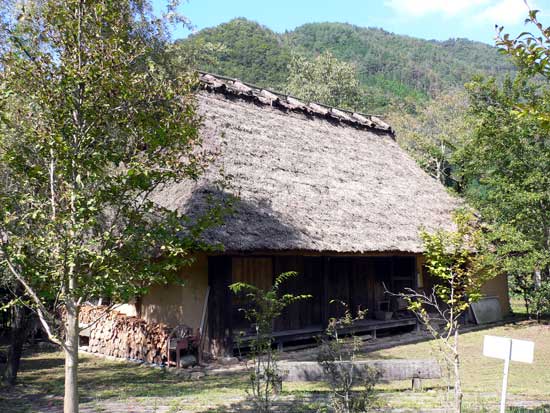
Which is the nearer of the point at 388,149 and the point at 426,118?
the point at 388,149

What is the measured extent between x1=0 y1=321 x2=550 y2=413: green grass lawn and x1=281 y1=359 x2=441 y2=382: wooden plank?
0.24 meters

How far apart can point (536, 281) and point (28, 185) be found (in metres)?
17.2

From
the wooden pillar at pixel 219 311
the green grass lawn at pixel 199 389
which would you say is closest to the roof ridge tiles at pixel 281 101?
the wooden pillar at pixel 219 311

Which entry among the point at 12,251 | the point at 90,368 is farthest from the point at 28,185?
the point at 90,368

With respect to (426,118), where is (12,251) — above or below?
below

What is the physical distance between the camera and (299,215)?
11812 millimetres

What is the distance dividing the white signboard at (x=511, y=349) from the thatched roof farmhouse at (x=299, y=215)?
14.0 ft

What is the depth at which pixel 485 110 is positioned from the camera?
47.5ft

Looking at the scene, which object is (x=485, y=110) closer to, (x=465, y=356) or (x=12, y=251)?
(x=465, y=356)

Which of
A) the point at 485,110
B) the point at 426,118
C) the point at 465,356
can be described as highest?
the point at 426,118

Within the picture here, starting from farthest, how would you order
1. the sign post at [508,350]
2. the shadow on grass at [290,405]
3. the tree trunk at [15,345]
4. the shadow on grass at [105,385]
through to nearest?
1. the tree trunk at [15,345]
2. the shadow on grass at [105,385]
3. the shadow on grass at [290,405]
4. the sign post at [508,350]

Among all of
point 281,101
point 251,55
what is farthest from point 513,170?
point 251,55

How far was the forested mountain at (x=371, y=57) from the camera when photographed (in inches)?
1866

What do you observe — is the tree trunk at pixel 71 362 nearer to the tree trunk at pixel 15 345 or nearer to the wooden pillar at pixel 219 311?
the tree trunk at pixel 15 345
